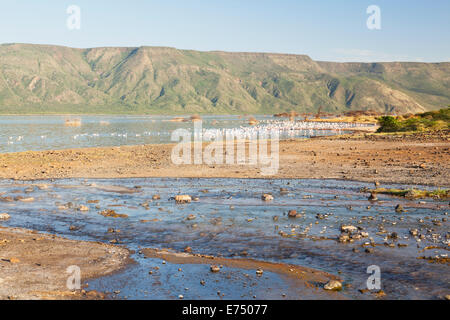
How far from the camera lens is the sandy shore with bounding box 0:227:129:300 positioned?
9.55 metres

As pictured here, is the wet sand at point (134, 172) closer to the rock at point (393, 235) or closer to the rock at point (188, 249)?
the rock at point (188, 249)

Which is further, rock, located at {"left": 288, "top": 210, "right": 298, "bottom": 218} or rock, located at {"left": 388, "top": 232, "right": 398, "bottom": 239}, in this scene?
rock, located at {"left": 288, "top": 210, "right": 298, "bottom": 218}

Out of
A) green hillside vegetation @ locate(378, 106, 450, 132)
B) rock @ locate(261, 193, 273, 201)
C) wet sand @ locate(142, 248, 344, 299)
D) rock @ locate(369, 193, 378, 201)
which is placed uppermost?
green hillside vegetation @ locate(378, 106, 450, 132)

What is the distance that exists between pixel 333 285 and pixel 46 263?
744 cm

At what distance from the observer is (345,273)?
1078 cm

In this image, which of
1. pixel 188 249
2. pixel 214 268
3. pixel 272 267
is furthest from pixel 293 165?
pixel 214 268

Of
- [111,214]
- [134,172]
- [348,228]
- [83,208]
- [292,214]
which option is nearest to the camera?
[348,228]

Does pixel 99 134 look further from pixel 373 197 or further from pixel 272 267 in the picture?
pixel 272 267

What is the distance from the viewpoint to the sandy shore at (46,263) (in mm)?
9547

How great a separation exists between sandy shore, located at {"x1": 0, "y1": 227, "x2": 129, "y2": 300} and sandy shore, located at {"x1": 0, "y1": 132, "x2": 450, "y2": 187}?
44.7ft

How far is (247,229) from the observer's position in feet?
48.8

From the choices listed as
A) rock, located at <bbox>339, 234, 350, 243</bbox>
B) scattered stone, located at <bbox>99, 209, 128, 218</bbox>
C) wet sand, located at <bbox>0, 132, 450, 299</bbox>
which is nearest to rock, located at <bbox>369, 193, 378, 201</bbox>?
wet sand, located at <bbox>0, 132, 450, 299</bbox>

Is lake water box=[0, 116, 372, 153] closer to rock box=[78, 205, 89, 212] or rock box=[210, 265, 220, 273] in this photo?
rock box=[78, 205, 89, 212]
